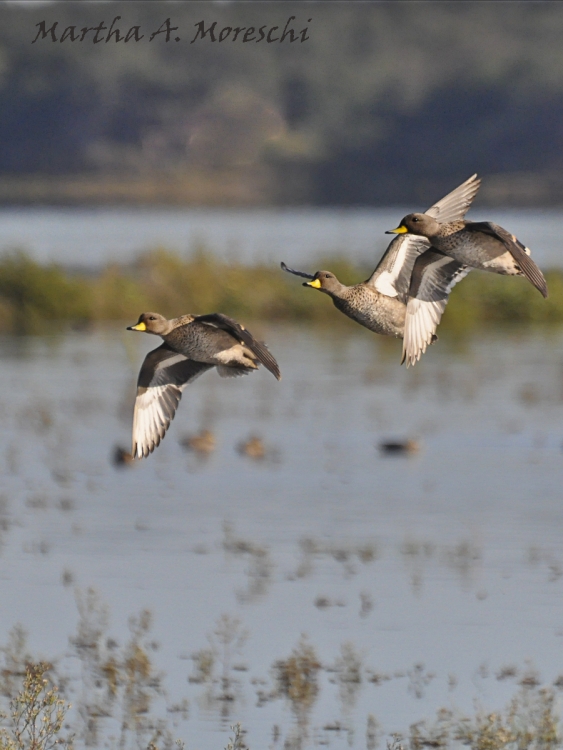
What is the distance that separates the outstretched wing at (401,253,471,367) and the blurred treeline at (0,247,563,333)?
30.5m

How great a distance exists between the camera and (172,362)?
31.3 feet

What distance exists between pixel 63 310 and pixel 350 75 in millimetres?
81877

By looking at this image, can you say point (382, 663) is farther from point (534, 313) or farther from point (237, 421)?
point (534, 313)

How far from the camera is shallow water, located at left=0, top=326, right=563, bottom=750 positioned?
56.3 feet

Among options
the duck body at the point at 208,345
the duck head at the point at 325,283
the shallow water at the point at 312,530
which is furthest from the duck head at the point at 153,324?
the shallow water at the point at 312,530

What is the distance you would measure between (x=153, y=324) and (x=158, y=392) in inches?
13.9

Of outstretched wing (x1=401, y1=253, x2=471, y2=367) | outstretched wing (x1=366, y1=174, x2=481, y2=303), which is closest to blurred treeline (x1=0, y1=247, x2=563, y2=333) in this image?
outstretched wing (x1=366, y1=174, x2=481, y2=303)

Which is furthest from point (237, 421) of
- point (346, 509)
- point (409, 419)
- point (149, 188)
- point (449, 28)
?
point (449, 28)

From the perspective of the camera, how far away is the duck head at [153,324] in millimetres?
9188

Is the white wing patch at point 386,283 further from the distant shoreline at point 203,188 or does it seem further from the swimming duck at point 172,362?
the distant shoreline at point 203,188

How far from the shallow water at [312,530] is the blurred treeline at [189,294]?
71.9 inches

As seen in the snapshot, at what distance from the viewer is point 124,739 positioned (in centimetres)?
1502

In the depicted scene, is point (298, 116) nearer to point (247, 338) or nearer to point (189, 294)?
point (189, 294)

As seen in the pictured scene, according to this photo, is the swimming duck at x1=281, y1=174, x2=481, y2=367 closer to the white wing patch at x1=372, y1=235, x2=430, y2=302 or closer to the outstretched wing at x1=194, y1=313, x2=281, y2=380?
the white wing patch at x1=372, y1=235, x2=430, y2=302
